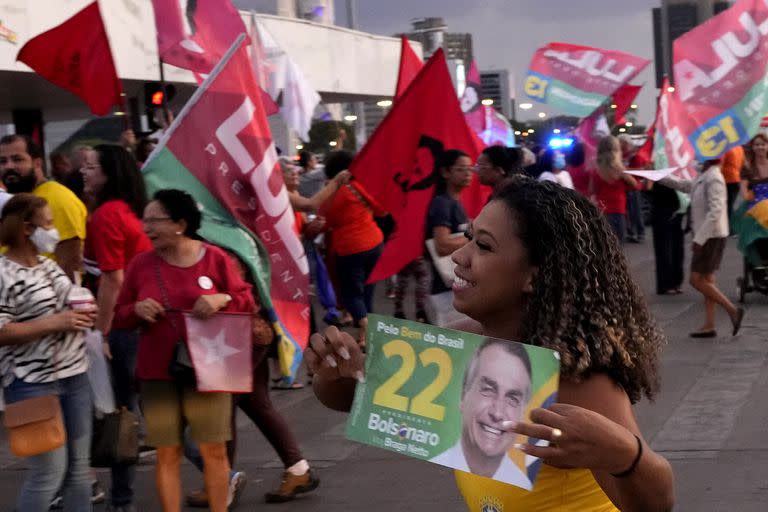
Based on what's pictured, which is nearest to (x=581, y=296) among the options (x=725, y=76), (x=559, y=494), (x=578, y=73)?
(x=559, y=494)

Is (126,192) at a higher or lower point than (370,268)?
higher

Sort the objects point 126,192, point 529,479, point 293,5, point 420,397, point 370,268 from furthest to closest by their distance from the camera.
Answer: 1. point 293,5
2. point 370,268
3. point 126,192
4. point 420,397
5. point 529,479

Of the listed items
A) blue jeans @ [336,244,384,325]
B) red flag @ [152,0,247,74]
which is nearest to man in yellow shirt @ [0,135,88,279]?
red flag @ [152,0,247,74]

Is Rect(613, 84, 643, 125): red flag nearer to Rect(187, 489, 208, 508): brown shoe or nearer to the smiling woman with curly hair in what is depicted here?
Rect(187, 489, 208, 508): brown shoe

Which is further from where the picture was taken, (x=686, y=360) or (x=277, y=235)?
(x=686, y=360)

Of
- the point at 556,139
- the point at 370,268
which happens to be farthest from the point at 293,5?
the point at 370,268

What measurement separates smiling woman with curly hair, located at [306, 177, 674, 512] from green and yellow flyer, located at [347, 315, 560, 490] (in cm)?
13

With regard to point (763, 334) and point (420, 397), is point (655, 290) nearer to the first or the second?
point (763, 334)

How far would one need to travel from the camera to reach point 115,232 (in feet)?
21.4

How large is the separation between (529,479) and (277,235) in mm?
4884

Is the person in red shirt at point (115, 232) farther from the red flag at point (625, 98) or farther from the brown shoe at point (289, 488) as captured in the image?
the red flag at point (625, 98)

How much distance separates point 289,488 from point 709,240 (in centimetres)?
598

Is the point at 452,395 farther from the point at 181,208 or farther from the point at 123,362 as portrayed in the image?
the point at 123,362

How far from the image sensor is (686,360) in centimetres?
1034
